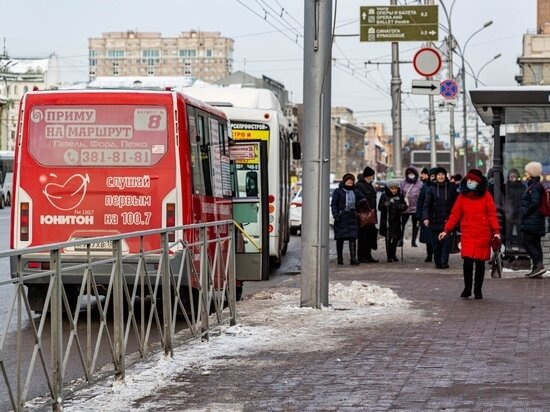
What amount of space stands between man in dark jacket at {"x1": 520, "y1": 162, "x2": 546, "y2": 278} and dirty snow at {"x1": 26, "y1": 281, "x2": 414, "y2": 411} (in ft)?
13.5

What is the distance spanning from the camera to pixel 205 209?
1438 centimetres

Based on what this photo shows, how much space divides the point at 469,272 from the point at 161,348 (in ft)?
21.1

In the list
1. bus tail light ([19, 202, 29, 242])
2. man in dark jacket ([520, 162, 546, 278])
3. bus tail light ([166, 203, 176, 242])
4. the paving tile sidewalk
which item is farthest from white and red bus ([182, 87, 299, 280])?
the paving tile sidewalk

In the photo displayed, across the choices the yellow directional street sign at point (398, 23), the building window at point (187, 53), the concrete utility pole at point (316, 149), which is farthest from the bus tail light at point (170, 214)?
the building window at point (187, 53)

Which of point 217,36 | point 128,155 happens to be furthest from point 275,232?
point 217,36

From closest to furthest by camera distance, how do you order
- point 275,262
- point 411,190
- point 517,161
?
1. point 517,161
2. point 275,262
3. point 411,190

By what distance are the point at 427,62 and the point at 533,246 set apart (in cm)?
858

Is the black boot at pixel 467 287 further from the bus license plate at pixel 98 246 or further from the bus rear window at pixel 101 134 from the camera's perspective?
the bus license plate at pixel 98 246

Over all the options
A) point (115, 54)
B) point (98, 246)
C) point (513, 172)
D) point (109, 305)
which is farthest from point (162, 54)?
point (98, 246)

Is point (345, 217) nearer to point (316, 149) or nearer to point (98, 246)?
point (316, 149)

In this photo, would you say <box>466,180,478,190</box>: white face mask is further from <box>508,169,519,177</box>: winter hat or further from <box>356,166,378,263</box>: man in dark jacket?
<box>356,166,378,263</box>: man in dark jacket

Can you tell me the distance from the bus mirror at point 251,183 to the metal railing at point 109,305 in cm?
879

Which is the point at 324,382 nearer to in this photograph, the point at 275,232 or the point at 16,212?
the point at 16,212

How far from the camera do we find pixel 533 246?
18672 millimetres
